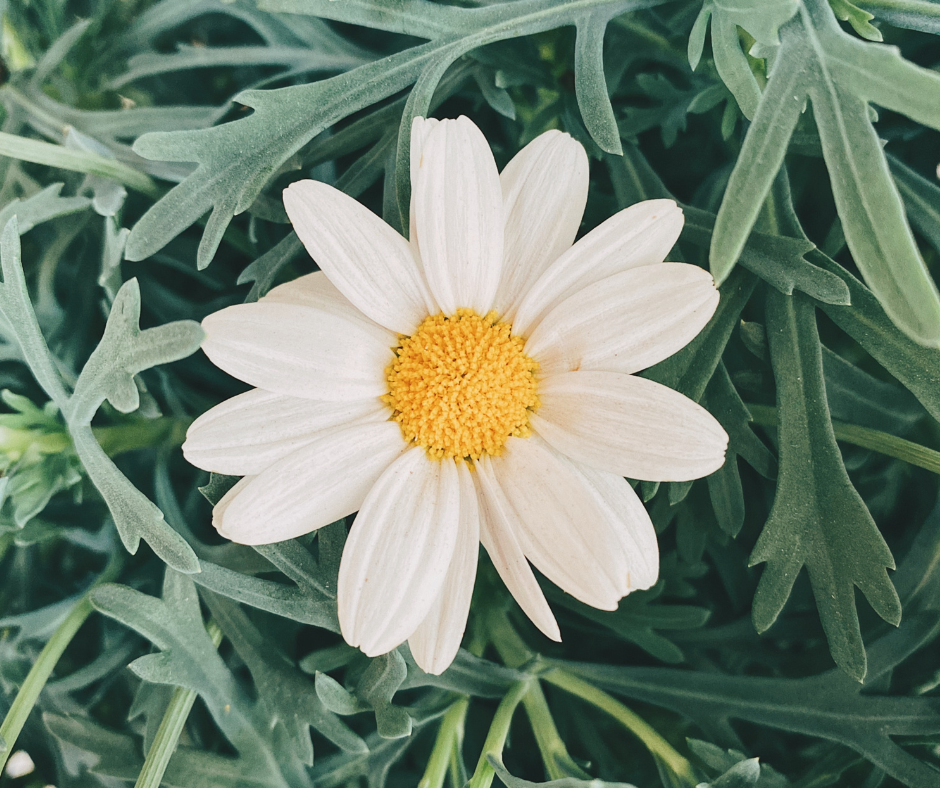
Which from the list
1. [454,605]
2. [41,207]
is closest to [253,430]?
[454,605]

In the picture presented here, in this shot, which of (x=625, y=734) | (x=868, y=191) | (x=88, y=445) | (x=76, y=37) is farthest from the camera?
(x=625, y=734)

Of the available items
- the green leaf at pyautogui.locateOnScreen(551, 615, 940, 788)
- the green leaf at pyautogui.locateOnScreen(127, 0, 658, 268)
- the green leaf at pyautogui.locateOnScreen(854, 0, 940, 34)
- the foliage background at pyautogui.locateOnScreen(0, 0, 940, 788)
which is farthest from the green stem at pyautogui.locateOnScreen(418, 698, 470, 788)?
the green leaf at pyautogui.locateOnScreen(854, 0, 940, 34)

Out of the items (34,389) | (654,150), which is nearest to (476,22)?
(654,150)

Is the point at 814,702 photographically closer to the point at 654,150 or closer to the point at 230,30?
the point at 654,150

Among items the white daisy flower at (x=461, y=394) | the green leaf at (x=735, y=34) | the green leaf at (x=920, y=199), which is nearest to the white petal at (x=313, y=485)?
the white daisy flower at (x=461, y=394)

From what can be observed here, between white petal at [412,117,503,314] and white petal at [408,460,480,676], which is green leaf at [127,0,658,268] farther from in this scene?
white petal at [408,460,480,676]

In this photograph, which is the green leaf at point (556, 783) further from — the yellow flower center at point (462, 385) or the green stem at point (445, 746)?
the yellow flower center at point (462, 385)
